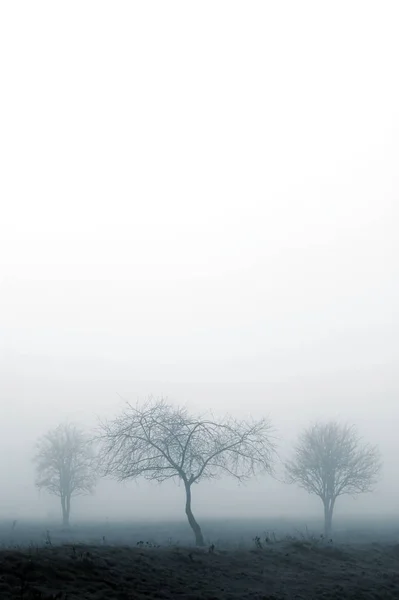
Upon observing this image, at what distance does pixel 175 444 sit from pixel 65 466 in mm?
39580

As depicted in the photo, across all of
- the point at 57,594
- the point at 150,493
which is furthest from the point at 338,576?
the point at 150,493

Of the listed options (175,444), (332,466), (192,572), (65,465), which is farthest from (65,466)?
(192,572)

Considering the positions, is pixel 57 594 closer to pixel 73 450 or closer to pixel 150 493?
pixel 73 450

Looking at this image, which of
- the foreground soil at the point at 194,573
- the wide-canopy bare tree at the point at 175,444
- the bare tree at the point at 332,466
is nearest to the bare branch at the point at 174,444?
the wide-canopy bare tree at the point at 175,444

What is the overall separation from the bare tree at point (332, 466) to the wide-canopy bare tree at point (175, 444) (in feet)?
80.6

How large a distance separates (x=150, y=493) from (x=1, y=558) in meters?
144

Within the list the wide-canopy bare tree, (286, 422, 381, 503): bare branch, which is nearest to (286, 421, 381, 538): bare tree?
(286, 422, 381, 503): bare branch

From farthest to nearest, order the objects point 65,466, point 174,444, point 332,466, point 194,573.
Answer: point 65,466 < point 332,466 < point 174,444 < point 194,573

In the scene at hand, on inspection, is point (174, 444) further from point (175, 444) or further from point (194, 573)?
point (194, 573)

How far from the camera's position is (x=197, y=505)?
469 ft

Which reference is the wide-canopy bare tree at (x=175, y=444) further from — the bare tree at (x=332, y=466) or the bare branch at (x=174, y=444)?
the bare tree at (x=332, y=466)

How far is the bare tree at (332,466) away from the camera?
58.3m

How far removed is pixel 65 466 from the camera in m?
70.4

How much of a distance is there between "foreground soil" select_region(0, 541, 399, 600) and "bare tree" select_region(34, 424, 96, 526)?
43.8 metres
